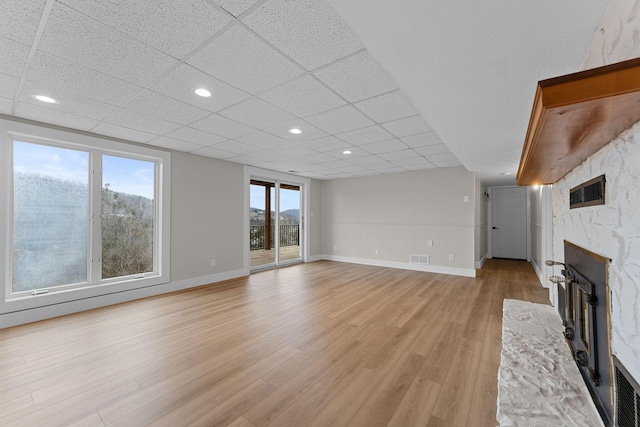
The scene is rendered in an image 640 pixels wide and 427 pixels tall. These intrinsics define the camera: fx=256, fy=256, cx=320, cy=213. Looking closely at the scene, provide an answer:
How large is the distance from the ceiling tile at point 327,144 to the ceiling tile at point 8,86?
286 cm

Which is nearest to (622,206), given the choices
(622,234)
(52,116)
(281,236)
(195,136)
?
(622,234)

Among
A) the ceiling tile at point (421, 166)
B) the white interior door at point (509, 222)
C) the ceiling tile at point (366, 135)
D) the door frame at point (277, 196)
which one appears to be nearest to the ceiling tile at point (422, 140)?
the ceiling tile at point (366, 135)

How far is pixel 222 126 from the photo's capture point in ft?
10.3

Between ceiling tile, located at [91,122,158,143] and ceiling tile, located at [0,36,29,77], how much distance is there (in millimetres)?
1159

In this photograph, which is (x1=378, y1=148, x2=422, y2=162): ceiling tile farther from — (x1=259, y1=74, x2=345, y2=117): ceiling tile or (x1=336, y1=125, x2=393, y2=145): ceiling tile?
(x1=259, y1=74, x2=345, y2=117): ceiling tile

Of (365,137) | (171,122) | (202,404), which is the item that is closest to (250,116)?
(171,122)

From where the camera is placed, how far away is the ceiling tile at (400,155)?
14.1ft

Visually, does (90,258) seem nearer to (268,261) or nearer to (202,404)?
(202,404)

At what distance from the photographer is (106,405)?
1.64 meters

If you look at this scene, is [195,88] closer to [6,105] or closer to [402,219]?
[6,105]

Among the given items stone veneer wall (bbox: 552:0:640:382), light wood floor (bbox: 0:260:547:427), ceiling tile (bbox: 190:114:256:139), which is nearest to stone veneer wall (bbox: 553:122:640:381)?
stone veneer wall (bbox: 552:0:640:382)

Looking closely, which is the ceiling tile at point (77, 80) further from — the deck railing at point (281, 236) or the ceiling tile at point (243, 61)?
the deck railing at point (281, 236)

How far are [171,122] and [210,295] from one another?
2538mm

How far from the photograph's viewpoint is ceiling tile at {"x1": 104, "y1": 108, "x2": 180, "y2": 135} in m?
2.81
